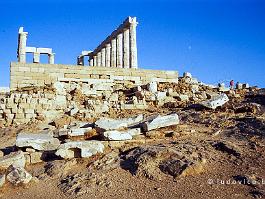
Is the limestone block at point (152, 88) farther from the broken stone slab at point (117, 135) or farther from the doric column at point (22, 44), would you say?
the doric column at point (22, 44)

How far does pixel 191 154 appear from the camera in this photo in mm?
8359

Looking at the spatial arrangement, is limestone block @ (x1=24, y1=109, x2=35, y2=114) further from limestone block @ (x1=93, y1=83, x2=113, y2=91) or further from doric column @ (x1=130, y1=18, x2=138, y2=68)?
doric column @ (x1=130, y1=18, x2=138, y2=68)

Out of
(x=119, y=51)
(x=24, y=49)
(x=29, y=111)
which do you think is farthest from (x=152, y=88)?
(x=24, y=49)

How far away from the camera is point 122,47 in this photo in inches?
1041

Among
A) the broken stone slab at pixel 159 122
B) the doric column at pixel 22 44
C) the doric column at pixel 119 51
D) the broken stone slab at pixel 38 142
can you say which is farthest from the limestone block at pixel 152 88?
the doric column at pixel 22 44

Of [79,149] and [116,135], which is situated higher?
[116,135]

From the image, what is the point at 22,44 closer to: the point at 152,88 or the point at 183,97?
the point at 152,88

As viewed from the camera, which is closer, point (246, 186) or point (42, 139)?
point (246, 186)

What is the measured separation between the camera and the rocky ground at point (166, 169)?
23.2 ft

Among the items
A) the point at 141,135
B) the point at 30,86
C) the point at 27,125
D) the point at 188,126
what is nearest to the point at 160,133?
the point at 141,135

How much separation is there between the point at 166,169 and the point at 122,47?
63.9 ft

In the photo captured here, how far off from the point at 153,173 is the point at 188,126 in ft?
12.8

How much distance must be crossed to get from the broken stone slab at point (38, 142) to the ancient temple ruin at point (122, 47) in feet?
52.2

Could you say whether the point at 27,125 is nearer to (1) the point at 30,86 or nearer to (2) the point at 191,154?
(1) the point at 30,86
